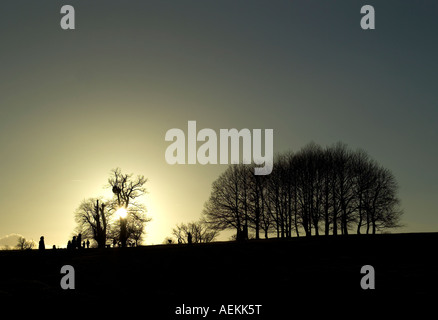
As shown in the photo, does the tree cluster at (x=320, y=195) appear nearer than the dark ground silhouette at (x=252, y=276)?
No

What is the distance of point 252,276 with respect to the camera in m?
20.8

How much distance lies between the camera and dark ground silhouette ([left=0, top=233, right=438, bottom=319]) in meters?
15.7

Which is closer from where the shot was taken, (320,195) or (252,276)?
(252,276)

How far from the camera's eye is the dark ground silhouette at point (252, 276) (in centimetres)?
1567

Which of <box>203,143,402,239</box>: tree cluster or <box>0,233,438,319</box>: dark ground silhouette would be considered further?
<box>203,143,402,239</box>: tree cluster
